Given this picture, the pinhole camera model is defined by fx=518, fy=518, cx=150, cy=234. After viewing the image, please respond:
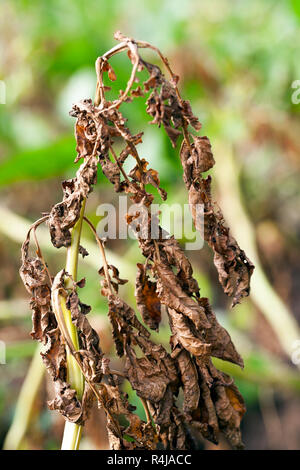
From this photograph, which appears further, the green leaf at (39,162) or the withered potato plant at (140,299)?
the green leaf at (39,162)

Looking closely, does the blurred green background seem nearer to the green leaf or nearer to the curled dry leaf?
the green leaf

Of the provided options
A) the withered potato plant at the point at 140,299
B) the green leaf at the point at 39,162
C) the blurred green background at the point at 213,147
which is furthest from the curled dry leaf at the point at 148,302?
the green leaf at the point at 39,162

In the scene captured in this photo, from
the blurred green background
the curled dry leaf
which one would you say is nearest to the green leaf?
the blurred green background

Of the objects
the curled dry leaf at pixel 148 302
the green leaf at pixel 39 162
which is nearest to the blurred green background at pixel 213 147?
the green leaf at pixel 39 162

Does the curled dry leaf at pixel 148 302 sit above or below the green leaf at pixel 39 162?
below

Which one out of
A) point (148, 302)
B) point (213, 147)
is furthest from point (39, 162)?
point (148, 302)

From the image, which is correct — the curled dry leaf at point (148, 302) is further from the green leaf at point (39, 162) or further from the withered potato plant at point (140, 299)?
the green leaf at point (39, 162)
